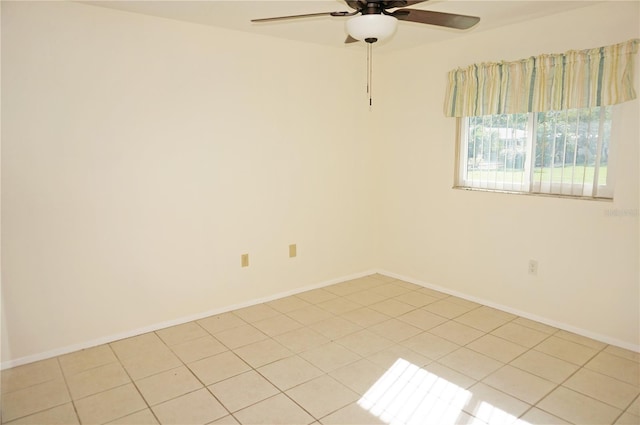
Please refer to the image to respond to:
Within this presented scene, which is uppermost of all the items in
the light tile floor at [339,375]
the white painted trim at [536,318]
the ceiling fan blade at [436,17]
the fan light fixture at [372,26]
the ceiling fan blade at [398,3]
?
the ceiling fan blade at [398,3]

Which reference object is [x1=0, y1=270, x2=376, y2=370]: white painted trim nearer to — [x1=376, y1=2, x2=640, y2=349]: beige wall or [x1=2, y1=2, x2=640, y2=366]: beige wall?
[x1=2, y1=2, x2=640, y2=366]: beige wall

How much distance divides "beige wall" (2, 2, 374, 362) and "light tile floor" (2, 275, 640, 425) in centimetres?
33

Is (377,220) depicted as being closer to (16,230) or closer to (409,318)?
(409,318)

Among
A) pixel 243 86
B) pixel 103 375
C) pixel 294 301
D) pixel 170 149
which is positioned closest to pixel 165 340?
pixel 103 375

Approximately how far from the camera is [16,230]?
2.55 meters

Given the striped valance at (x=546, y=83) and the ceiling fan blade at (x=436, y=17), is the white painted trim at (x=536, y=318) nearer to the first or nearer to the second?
the striped valance at (x=546, y=83)

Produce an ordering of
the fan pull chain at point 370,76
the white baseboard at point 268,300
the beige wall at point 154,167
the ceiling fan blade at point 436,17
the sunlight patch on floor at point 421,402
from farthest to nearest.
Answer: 1. the fan pull chain at point 370,76
2. the white baseboard at point 268,300
3. the beige wall at point 154,167
4. the sunlight patch on floor at point 421,402
5. the ceiling fan blade at point 436,17

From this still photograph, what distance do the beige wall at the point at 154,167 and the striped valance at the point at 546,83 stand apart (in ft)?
3.59

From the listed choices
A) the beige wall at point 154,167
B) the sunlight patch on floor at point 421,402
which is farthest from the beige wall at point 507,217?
the sunlight patch on floor at point 421,402

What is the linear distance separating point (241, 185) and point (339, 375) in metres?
1.70

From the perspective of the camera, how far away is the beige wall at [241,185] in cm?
261

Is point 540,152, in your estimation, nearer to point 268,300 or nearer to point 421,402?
point 421,402

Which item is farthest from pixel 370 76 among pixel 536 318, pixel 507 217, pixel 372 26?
pixel 536 318

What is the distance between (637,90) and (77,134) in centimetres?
351
